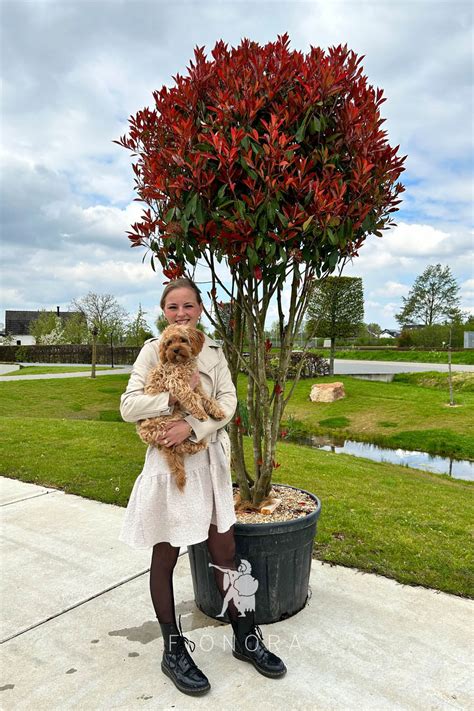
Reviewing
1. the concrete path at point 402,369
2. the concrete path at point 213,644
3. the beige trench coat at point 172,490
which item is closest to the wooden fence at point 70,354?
the concrete path at point 402,369

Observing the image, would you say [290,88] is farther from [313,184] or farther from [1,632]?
[1,632]

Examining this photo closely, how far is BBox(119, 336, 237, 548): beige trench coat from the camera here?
2.36 m

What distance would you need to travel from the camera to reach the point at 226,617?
2926 millimetres

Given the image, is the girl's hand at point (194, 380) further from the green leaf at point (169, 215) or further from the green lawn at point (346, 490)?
the green lawn at point (346, 490)

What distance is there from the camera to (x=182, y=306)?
2510mm

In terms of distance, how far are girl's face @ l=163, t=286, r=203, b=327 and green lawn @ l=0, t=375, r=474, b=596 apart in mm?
2282

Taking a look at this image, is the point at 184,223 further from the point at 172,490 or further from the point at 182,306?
the point at 172,490

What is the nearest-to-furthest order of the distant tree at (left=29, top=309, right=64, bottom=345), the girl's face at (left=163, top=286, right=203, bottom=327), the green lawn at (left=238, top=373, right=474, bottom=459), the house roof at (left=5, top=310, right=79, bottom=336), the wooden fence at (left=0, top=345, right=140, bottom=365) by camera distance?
the girl's face at (left=163, top=286, right=203, bottom=327) < the green lawn at (left=238, top=373, right=474, bottom=459) < the wooden fence at (left=0, top=345, right=140, bottom=365) < the distant tree at (left=29, top=309, right=64, bottom=345) < the house roof at (left=5, top=310, right=79, bottom=336)

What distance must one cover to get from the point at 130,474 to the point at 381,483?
3223 mm

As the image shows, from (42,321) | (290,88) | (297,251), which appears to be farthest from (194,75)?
(42,321)

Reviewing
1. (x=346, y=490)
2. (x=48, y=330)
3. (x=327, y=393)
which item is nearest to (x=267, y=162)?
(x=346, y=490)

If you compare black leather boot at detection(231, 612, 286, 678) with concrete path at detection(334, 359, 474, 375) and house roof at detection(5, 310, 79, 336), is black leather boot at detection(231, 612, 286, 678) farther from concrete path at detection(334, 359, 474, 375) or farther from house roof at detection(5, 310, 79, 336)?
house roof at detection(5, 310, 79, 336)

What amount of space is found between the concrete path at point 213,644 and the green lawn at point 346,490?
1.24ft

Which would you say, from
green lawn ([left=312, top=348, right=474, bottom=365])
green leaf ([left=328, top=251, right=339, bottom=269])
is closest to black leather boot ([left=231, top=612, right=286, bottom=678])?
green leaf ([left=328, top=251, right=339, bottom=269])
